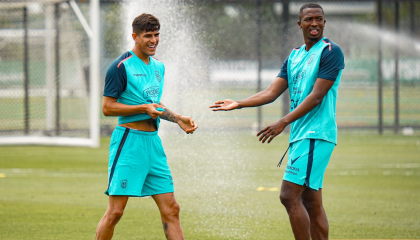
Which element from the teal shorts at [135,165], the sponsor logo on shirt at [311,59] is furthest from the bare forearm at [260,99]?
the teal shorts at [135,165]

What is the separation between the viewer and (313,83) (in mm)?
4793

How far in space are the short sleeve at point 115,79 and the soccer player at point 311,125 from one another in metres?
1.13

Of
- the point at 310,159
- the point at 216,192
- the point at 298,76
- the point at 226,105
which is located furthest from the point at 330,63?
the point at 216,192

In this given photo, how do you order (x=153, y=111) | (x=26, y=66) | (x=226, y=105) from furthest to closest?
(x=26, y=66) → (x=226, y=105) → (x=153, y=111)

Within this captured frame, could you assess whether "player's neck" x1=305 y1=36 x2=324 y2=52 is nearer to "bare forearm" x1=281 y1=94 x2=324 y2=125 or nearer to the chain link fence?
"bare forearm" x1=281 y1=94 x2=324 y2=125

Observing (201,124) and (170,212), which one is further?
(201,124)

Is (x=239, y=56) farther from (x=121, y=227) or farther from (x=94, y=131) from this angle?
(x=121, y=227)

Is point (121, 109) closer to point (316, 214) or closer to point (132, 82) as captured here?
point (132, 82)

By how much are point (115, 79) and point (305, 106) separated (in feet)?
4.76

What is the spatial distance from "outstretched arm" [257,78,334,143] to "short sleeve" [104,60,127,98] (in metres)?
1.13

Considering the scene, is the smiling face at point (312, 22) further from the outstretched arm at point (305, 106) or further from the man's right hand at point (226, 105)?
the man's right hand at point (226, 105)

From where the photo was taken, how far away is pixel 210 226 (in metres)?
6.55

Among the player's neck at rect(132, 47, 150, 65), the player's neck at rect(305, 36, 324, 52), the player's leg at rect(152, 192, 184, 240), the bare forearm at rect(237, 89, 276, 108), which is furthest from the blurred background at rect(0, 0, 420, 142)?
the player's leg at rect(152, 192, 184, 240)

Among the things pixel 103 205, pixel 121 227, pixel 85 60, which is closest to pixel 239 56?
pixel 85 60
